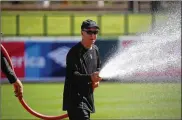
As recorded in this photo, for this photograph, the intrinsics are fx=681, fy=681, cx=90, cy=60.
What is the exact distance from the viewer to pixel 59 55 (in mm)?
19719

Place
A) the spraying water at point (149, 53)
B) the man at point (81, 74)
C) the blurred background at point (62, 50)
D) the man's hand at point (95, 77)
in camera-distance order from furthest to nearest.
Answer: the blurred background at point (62, 50), the spraying water at point (149, 53), the man at point (81, 74), the man's hand at point (95, 77)

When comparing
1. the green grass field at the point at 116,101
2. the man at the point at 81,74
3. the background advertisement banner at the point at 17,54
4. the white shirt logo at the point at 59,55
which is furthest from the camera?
the white shirt logo at the point at 59,55

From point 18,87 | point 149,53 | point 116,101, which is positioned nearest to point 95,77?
point 18,87

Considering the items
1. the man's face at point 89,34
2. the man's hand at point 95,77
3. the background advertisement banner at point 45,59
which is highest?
the man's face at point 89,34

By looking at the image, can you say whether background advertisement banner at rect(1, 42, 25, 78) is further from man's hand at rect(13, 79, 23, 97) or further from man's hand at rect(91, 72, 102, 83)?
man's hand at rect(91, 72, 102, 83)

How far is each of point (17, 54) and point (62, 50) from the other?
1328 mm

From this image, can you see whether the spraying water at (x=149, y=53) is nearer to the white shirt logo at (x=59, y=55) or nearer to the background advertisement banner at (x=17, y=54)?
the white shirt logo at (x=59, y=55)

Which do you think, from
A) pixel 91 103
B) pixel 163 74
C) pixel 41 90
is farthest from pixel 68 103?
pixel 41 90

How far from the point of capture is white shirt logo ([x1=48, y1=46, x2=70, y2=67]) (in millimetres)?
19688

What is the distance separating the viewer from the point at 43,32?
2209 centimetres

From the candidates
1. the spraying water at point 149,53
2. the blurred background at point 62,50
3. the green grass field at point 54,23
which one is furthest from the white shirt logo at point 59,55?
the spraying water at point 149,53

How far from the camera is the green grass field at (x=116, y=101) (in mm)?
14070

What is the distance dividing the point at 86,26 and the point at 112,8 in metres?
16.7

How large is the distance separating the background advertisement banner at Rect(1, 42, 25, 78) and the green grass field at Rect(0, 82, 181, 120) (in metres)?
0.49
